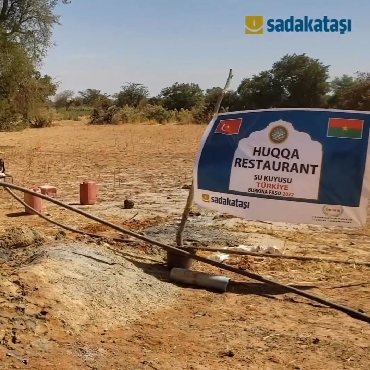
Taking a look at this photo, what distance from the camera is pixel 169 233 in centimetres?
690

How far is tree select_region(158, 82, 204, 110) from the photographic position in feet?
158

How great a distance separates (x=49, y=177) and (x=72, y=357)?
9841 mm

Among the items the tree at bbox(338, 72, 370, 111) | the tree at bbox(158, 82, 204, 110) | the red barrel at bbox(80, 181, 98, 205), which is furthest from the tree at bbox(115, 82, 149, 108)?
the red barrel at bbox(80, 181, 98, 205)

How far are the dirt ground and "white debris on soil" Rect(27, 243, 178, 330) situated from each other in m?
0.01

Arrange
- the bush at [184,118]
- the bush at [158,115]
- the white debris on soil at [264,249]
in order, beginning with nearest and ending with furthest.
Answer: the white debris on soil at [264,249] → the bush at [184,118] → the bush at [158,115]

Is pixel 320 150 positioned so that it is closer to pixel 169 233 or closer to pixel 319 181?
pixel 319 181

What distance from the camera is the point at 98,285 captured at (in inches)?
172

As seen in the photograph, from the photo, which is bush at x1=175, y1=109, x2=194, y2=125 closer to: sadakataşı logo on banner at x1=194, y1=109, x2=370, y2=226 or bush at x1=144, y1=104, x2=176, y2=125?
bush at x1=144, y1=104, x2=176, y2=125

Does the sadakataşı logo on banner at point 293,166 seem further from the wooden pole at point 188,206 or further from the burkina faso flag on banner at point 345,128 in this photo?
the wooden pole at point 188,206

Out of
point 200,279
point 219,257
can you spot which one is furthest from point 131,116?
point 200,279

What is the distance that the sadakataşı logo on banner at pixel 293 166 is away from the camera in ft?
15.7

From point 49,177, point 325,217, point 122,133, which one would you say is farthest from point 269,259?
point 122,133

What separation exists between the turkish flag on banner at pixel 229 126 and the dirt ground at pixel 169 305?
138cm

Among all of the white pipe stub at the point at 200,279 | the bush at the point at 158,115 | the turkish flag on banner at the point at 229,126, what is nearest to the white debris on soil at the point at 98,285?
the white pipe stub at the point at 200,279
